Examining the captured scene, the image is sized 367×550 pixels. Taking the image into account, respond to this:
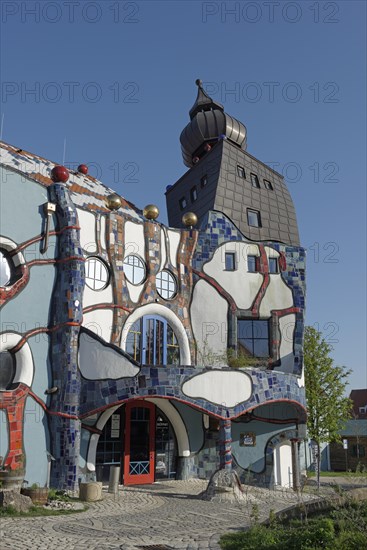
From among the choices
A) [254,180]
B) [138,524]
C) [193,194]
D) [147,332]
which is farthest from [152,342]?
[254,180]

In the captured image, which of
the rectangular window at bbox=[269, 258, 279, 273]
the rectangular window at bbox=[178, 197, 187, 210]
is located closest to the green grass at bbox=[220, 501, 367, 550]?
the rectangular window at bbox=[269, 258, 279, 273]

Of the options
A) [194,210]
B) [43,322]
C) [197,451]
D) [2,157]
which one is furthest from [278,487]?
[2,157]

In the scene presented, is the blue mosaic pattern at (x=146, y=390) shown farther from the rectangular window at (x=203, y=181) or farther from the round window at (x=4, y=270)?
the rectangular window at (x=203, y=181)

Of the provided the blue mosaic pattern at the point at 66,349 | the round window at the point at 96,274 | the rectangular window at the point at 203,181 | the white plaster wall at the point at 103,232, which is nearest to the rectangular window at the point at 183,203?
the rectangular window at the point at 203,181

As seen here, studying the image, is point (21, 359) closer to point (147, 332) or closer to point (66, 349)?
point (66, 349)

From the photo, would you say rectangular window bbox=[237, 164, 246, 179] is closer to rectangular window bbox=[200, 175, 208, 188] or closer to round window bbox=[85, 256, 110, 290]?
rectangular window bbox=[200, 175, 208, 188]

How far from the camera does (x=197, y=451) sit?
16.7 meters

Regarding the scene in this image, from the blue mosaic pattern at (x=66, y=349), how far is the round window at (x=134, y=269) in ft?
6.83

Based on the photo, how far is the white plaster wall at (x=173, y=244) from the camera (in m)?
17.4

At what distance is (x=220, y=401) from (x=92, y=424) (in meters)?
3.51

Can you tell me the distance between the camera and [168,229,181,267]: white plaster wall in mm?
17422

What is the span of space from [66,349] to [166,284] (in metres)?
4.35

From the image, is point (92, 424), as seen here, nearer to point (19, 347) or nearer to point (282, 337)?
point (19, 347)

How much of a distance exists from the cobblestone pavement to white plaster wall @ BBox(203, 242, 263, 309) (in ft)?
21.1
